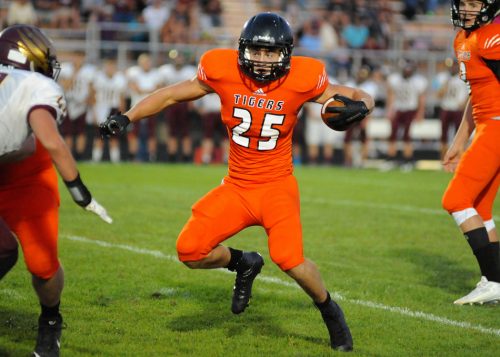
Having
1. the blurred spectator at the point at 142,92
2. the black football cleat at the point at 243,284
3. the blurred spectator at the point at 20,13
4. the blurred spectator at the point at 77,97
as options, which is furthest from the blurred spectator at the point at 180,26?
the black football cleat at the point at 243,284

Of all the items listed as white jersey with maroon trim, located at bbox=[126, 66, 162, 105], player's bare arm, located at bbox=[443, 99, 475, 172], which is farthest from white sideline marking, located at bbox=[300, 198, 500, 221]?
white jersey with maroon trim, located at bbox=[126, 66, 162, 105]

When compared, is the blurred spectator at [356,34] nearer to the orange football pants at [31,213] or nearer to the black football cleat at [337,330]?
the black football cleat at [337,330]

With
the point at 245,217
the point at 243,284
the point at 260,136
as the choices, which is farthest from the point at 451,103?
the point at 245,217

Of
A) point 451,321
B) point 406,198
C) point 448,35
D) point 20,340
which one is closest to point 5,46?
point 20,340

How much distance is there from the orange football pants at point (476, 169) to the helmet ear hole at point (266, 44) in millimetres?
1582

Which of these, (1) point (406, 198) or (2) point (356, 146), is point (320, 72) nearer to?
→ (1) point (406, 198)

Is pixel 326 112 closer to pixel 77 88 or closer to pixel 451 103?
pixel 77 88

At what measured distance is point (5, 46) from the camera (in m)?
4.07

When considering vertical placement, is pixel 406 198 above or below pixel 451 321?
below

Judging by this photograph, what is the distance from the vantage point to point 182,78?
51.8ft

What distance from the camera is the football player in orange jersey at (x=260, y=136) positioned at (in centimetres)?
445

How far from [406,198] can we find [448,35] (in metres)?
9.73

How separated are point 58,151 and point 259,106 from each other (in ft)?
4.02

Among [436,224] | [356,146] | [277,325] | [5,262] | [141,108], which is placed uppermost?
[141,108]
